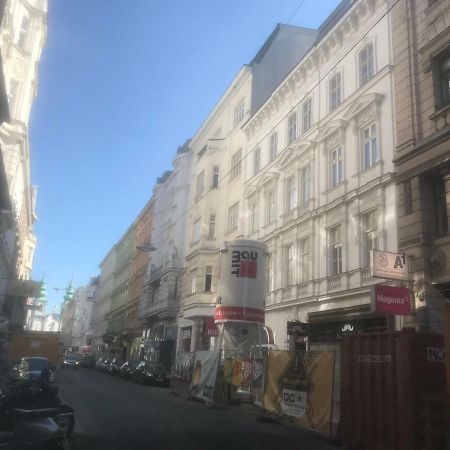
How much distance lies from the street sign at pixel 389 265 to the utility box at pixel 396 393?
5233 millimetres

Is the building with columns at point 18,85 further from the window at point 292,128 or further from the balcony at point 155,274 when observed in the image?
the window at point 292,128

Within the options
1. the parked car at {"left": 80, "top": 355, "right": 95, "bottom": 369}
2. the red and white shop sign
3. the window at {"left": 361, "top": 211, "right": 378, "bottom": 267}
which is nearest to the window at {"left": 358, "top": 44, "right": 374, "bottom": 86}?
the window at {"left": 361, "top": 211, "right": 378, "bottom": 267}

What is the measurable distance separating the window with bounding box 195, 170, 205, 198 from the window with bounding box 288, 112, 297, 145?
12874 mm

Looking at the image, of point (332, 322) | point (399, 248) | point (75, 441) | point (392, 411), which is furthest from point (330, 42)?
point (75, 441)

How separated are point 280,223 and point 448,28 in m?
12.4

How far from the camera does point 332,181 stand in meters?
22.0

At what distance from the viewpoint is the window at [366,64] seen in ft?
68.1

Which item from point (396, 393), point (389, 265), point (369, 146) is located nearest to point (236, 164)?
point (369, 146)

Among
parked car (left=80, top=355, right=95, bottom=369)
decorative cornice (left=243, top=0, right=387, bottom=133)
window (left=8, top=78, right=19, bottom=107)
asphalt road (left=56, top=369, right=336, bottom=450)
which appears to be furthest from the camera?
parked car (left=80, top=355, right=95, bottom=369)

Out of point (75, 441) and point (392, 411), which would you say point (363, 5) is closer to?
point (392, 411)

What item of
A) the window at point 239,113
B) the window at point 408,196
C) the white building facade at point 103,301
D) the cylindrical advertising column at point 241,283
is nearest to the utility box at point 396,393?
the window at point 408,196

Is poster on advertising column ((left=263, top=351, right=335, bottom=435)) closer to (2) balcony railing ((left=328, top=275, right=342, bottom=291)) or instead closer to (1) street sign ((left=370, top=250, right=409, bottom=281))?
(1) street sign ((left=370, top=250, right=409, bottom=281))

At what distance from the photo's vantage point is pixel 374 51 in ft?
67.2

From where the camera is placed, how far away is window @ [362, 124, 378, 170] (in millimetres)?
19547
